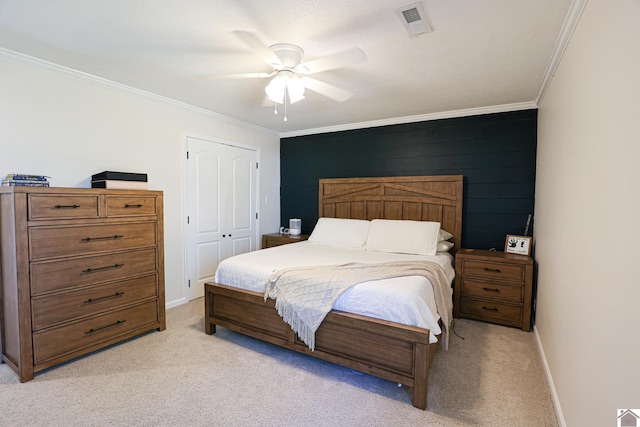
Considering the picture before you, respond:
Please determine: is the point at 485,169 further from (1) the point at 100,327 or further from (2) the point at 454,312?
(1) the point at 100,327

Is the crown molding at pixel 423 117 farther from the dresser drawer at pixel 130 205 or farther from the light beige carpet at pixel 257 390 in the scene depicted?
the dresser drawer at pixel 130 205

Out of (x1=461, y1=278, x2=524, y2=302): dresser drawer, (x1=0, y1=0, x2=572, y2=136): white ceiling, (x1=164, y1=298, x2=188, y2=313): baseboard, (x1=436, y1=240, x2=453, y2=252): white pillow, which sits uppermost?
(x1=0, y1=0, x2=572, y2=136): white ceiling

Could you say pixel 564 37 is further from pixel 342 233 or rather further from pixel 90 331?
pixel 90 331

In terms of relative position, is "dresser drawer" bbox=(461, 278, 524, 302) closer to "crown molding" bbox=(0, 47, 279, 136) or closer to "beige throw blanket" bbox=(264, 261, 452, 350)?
"beige throw blanket" bbox=(264, 261, 452, 350)

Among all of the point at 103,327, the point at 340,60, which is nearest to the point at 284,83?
the point at 340,60

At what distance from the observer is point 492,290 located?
3111 millimetres

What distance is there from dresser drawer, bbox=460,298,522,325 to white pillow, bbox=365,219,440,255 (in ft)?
2.11

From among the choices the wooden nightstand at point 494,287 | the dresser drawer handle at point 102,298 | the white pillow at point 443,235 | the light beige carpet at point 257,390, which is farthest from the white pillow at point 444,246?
the dresser drawer handle at point 102,298

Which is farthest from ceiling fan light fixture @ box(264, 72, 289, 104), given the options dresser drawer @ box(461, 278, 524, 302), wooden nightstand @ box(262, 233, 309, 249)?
dresser drawer @ box(461, 278, 524, 302)

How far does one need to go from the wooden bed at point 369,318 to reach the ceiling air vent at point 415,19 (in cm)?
185

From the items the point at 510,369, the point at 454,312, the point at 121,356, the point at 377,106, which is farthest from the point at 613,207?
the point at 121,356

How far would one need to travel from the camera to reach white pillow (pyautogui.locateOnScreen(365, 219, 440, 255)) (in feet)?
11.1

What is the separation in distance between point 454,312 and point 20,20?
4194 millimetres

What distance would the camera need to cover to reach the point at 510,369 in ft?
7.59
